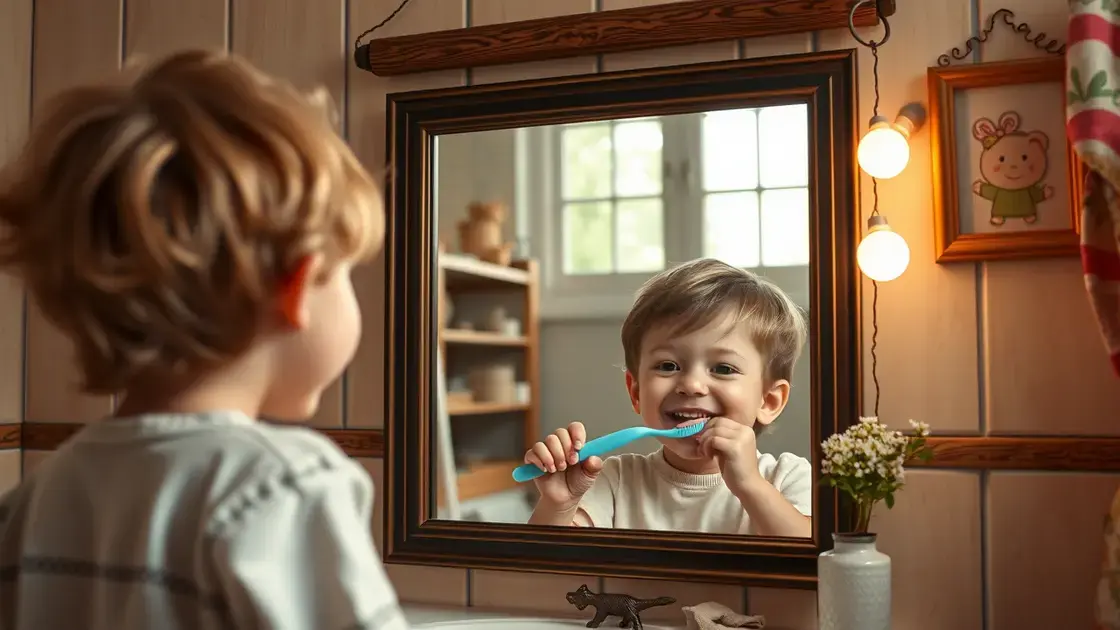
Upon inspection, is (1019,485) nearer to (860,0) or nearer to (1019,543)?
(1019,543)

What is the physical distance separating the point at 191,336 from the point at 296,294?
0.21ft

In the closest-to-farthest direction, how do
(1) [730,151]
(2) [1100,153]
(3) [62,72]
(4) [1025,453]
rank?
(2) [1100,153], (4) [1025,453], (1) [730,151], (3) [62,72]

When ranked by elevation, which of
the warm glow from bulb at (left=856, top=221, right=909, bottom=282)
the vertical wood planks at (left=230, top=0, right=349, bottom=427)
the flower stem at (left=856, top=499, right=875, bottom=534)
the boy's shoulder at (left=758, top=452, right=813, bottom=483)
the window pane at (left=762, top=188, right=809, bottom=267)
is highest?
the vertical wood planks at (left=230, top=0, right=349, bottom=427)

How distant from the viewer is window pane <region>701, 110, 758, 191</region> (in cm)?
122

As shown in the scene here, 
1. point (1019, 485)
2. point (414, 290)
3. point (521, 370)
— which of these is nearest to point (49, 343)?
point (414, 290)

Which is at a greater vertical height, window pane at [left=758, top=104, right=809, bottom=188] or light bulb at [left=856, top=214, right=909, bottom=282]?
window pane at [left=758, top=104, right=809, bottom=188]

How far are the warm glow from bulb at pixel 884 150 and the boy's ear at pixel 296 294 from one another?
716mm

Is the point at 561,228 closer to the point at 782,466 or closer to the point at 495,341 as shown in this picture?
the point at 495,341

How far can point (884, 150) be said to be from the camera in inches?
43.4

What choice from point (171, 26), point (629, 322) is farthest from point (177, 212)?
point (171, 26)

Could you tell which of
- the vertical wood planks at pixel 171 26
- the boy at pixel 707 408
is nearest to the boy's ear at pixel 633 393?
the boy at pixel 707 408

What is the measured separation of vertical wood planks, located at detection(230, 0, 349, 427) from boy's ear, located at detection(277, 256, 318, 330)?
0.81m

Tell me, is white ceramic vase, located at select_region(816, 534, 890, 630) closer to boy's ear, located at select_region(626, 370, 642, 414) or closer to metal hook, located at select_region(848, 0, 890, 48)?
boy's ear, located at select_region(626, 370, 642, 414)

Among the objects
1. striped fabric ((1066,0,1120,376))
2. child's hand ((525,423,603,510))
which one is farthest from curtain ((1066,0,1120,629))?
child's hand ((525,423,603,510))
